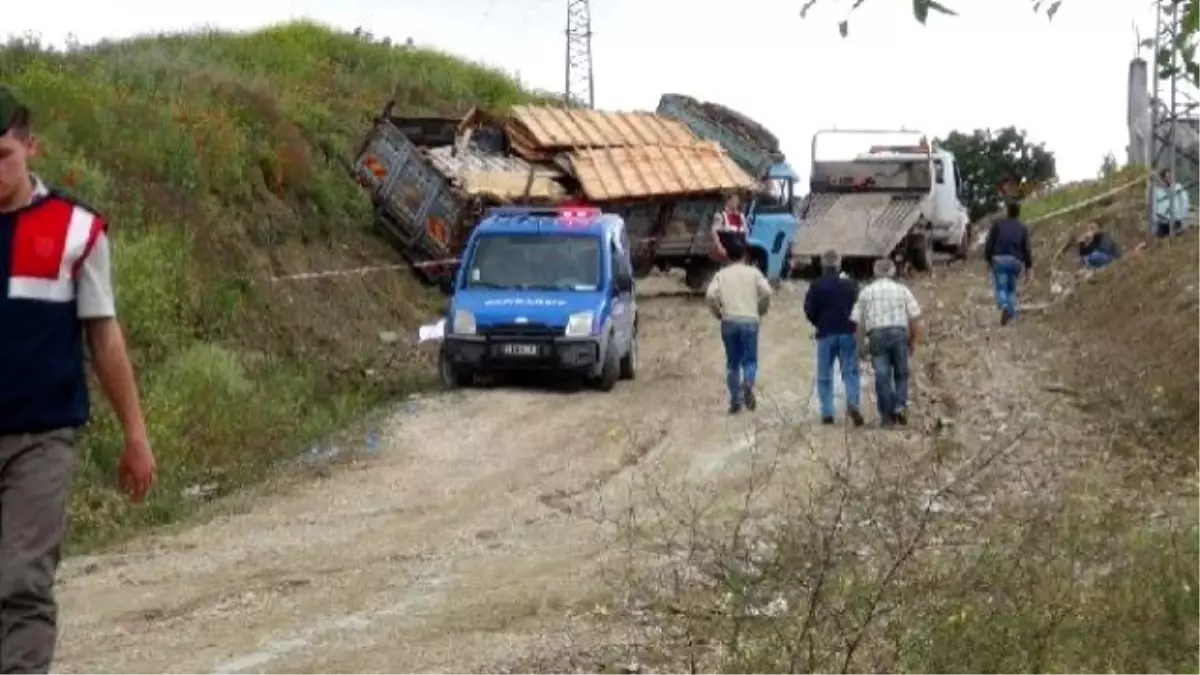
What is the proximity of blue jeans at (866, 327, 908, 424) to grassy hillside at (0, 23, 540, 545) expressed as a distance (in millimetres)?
5095

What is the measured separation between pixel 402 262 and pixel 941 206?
1398cm

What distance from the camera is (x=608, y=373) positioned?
20.4m

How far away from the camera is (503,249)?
2095 centimetres

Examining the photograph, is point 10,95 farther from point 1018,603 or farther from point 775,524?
point 775,524

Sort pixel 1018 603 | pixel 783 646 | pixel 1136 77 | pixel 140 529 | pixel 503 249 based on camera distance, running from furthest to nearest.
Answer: pixel 1136 77, pixel 503 249, pixel 140 529, pixel 1018 603, pixel 783 646

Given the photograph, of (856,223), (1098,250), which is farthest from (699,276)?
(1098,250)

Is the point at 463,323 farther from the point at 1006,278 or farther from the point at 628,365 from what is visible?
the point at 1006,278

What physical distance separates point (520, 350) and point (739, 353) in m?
2.73

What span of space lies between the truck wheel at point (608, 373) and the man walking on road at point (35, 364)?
48.2 ft

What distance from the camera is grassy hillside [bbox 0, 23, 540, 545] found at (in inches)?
627

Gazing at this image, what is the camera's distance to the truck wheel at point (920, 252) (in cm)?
3562

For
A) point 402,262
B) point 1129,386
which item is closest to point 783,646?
point 1129,386

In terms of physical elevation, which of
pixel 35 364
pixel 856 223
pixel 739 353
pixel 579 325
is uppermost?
pixel 35 364

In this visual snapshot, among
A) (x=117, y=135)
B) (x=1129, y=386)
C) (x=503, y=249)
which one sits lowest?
(x=1129, y=386)
